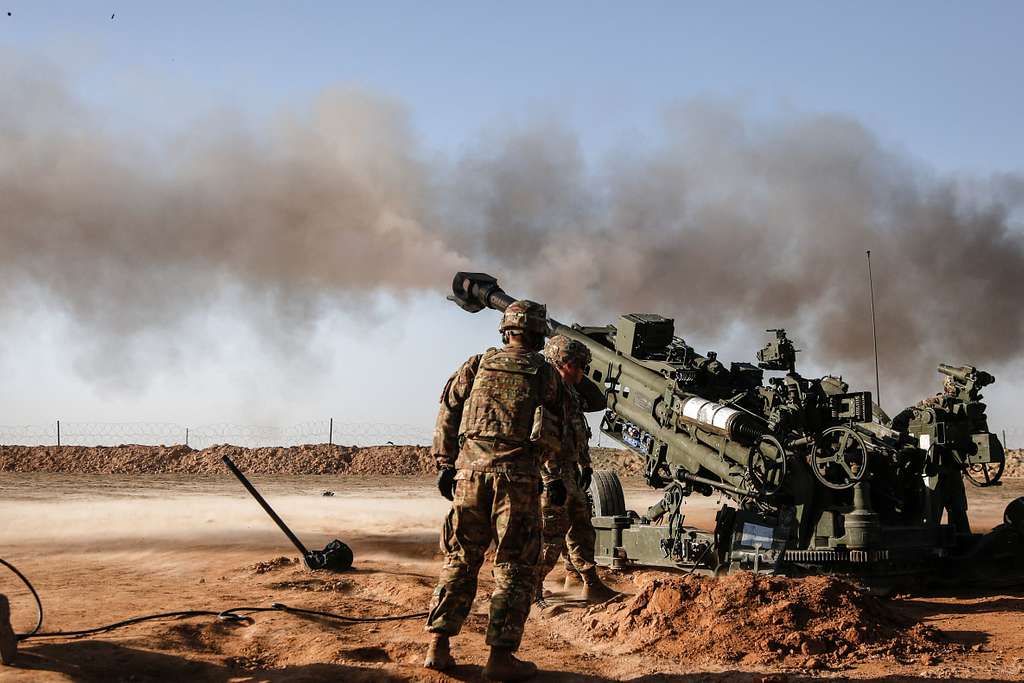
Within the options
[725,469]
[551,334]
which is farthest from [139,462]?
[725,469]

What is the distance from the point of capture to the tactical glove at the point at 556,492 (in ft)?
17.9

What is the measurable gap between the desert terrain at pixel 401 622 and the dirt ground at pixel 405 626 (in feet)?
0.05

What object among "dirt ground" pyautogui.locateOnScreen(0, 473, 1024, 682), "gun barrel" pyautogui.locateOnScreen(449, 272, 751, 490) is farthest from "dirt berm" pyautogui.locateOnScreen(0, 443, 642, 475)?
"gun barrel" pyautogui.locateOnScreen(449, 272, 751, 490)

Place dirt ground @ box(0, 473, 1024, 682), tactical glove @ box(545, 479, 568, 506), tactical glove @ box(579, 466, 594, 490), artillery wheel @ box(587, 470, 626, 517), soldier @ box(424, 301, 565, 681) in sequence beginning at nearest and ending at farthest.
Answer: soldier @ box(424, 301, 565, 681) < dirt ground @ box(0, 473, 1024, 682) < tactical glove @ box(545, 479, 568, 506) < tactical glove @ box(579, 466, 594, 490) < artillery wheel @ box(587, 470, 626, 517)

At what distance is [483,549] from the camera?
519cm

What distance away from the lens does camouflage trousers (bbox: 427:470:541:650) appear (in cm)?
499

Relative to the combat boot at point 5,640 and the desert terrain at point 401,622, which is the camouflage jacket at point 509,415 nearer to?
the desert terrain at point 401,622

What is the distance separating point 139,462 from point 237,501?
1070cm

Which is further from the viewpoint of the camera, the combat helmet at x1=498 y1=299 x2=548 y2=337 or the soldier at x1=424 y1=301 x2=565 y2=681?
the combat helmet at x1=498 y1=299 x2=548 y2=337

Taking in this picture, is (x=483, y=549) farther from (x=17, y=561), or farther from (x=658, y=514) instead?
(x=17, y=561)

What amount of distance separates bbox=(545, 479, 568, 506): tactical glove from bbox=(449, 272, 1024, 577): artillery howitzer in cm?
292

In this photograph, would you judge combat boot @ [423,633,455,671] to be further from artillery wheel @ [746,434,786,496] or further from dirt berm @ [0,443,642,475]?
dirt berm @ [0,443,642,475]

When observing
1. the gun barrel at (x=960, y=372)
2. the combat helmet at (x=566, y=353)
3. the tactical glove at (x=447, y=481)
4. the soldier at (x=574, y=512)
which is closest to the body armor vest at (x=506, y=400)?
the tactical glove at (x=447, y=481)

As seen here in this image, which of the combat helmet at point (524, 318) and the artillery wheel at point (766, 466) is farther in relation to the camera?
the artillery wheel at point (766, 466)
